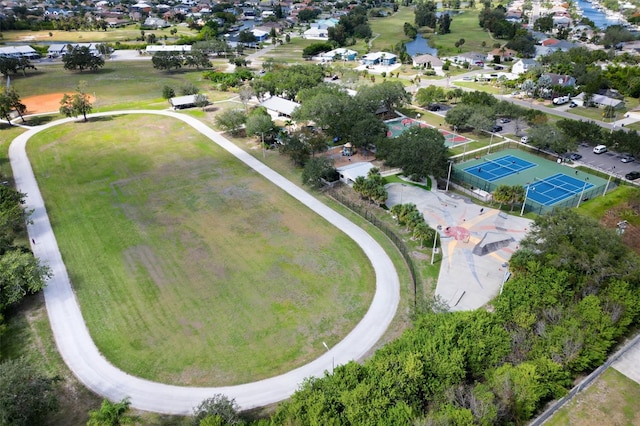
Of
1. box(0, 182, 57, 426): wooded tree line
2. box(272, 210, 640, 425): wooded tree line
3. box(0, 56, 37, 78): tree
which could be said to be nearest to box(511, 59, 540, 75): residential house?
box(272, 210, 640, 425): wooded tree line

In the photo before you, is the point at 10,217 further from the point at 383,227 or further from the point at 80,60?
the point at 80,60

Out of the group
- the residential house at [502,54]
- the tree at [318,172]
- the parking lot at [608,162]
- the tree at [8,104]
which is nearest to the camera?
the tree at [318,172]

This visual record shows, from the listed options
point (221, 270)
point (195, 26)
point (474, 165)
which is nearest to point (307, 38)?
point (195, 26)

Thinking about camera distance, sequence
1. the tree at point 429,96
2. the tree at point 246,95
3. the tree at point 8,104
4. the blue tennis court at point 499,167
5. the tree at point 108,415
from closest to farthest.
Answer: the tree at point 108,415 < the blue tennis court at point 499,167 < the tree at point 8,104 < the tree at point 246,95 < the tree at point 429,96

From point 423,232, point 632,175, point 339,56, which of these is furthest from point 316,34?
point 423,232

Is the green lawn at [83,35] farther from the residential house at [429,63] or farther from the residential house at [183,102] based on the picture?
the residential house at [429,63]

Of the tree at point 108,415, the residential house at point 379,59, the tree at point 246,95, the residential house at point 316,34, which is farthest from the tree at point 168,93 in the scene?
the residential house at point 316,34

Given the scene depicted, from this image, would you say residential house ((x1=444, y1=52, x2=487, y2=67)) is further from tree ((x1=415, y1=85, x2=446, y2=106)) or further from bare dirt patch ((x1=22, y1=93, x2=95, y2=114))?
bare dirt patch ((x1=22, y1=93, x2=95, y2=114))
